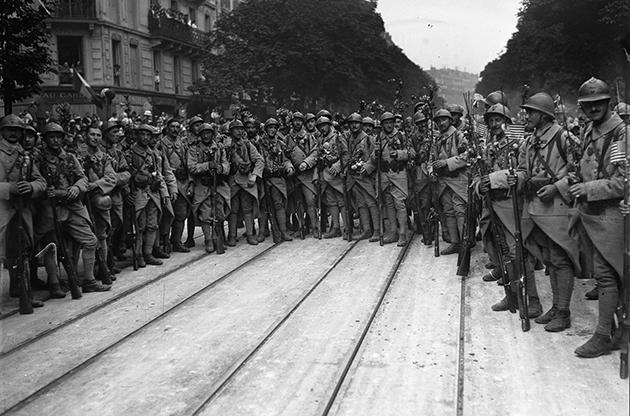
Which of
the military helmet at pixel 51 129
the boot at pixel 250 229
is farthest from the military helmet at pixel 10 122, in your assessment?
the boot at pixel 250 229

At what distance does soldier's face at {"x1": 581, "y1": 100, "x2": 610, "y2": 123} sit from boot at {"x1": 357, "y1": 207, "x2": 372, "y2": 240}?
6.01 meters

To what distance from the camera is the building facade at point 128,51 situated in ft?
92.8

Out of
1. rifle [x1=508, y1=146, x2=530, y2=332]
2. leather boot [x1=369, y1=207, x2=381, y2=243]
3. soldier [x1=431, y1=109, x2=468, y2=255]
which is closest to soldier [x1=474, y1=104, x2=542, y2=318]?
rifle [x1=508, y1=146, x2=530, y2=332]

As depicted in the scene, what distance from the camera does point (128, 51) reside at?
30.8 meters

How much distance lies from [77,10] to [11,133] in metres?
23.4

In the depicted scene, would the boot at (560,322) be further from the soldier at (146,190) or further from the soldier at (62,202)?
the soldier at (146,190)

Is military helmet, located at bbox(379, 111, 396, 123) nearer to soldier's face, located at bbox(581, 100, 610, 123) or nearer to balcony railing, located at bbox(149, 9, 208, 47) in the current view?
soldier's face, located at bbox(581, 100, 610, 123)

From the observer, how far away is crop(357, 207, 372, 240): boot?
448 inches

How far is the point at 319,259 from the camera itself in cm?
988

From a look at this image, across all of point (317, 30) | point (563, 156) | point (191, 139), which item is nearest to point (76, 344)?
point (563, 156)

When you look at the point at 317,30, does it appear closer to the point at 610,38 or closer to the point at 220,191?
the point at 610,38

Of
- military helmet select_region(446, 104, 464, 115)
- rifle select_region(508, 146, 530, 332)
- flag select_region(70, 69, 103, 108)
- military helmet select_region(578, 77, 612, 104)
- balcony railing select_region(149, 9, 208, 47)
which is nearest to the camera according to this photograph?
military helmet select_region(578, 77, 612, 104)

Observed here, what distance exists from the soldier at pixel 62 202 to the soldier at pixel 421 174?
528 centimetres

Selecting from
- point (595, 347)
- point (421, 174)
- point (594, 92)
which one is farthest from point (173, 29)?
point (595, 347)
